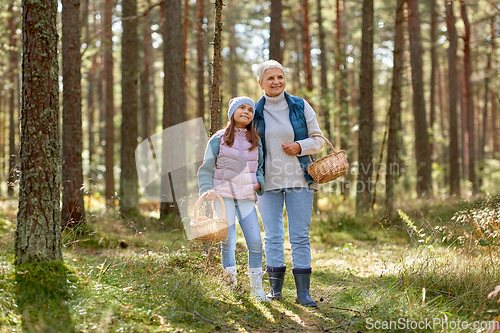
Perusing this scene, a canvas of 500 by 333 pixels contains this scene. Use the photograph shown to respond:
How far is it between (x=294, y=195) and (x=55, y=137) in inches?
90.7

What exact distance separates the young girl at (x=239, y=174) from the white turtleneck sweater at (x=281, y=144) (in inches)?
5.5

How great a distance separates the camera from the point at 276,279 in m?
4.17

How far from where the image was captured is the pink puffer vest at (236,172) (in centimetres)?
396

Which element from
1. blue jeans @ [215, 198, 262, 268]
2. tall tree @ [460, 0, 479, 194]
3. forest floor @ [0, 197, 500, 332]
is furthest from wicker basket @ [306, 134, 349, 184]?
tall tree @ [460, 0, 479, 194]

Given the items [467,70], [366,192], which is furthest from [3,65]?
[467,70]

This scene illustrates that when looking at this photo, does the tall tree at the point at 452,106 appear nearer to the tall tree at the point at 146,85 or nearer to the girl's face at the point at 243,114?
the tall tree at the point at 146,85

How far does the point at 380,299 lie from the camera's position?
3758 millimetres

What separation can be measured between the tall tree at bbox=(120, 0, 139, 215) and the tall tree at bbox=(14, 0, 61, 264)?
7.50 m

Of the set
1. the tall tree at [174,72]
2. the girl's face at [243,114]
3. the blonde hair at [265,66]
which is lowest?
the girl's face at [243,114]

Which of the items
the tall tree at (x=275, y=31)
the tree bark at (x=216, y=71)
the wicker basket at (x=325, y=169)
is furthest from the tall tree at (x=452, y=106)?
the wicker basket at (x=325, y=169)

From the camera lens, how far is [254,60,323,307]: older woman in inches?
161

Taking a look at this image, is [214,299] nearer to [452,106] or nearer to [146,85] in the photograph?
[452,106]

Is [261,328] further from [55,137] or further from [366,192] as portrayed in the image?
[366,192]

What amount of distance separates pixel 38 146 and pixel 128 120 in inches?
306
